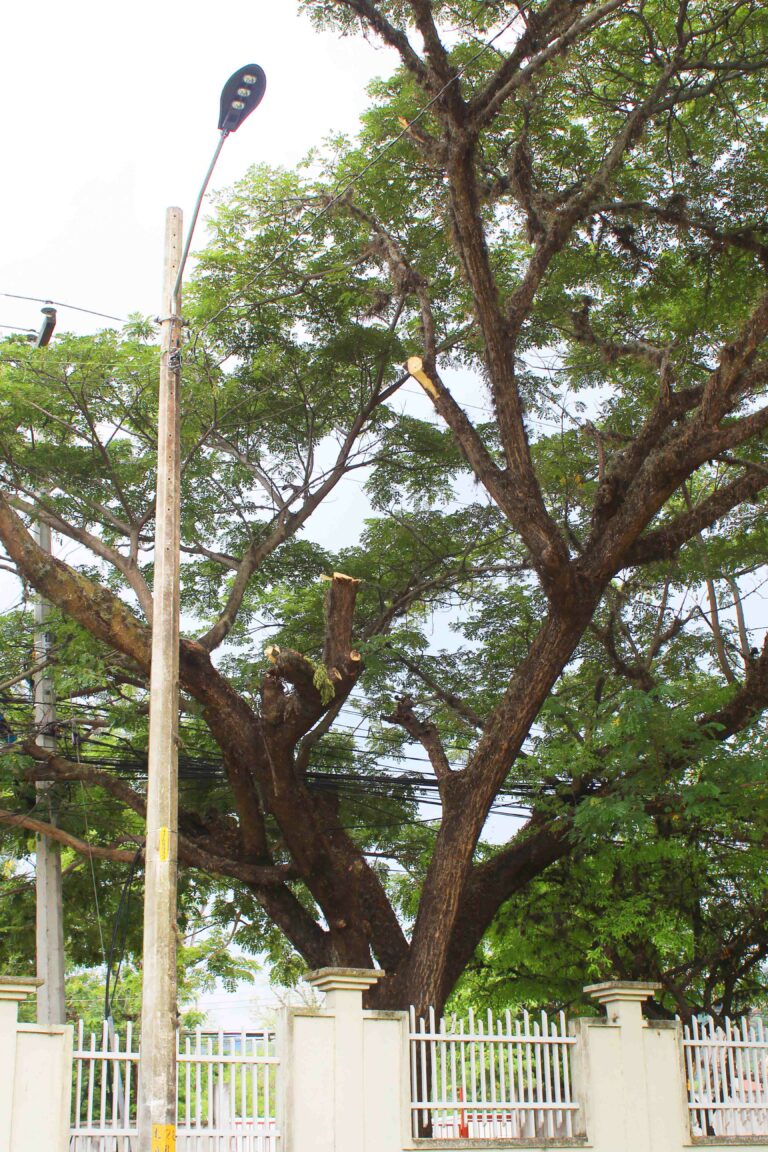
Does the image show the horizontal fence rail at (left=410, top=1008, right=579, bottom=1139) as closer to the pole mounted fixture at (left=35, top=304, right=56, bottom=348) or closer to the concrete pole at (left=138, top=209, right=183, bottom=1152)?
the concrete pole at (left=138, top=209, right=183, bottom=1152)

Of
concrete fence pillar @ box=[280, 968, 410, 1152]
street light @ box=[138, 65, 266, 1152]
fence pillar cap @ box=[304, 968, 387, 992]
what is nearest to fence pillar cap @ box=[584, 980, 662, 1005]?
concrete fence pillar @ box=[280, 968, 410, 1152]

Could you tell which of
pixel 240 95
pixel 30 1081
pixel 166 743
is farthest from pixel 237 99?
pixel 30 1081

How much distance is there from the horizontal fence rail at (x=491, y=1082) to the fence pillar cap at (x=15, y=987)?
3.05 meters

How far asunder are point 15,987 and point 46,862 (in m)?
5.50

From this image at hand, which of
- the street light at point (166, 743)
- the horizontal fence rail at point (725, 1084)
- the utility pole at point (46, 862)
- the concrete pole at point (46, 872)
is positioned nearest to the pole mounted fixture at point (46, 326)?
the utility pole at point (46, 862)

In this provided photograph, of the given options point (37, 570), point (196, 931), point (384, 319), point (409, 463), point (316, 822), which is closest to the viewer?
point (37, 570)

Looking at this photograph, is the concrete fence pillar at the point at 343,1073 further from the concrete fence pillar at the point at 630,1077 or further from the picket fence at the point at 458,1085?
the concrete fence pillar at the point at 630,1077

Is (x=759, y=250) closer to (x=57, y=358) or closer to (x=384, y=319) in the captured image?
(x=384, y=319)

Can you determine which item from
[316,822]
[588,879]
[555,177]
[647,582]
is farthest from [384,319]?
[588,879]

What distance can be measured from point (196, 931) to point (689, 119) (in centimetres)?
1292

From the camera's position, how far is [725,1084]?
10102 millimetres

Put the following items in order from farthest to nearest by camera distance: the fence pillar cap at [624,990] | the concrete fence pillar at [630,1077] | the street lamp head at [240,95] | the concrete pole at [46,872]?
the concrete pole at [46,872] → the fence pillar cap at [624,990] → the concrete fence pillar at [630,1077] → the street lamp head at [240,95]

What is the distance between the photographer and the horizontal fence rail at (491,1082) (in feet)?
29.8

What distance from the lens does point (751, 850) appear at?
512 inches
